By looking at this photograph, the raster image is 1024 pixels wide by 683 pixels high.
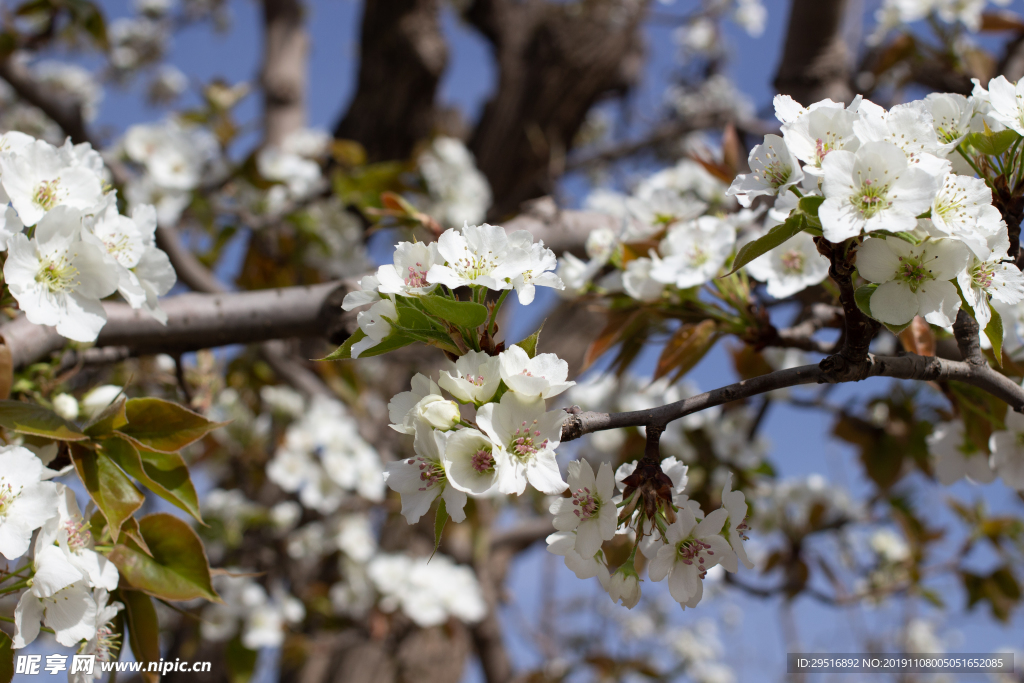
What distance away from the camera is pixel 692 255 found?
1.06 m

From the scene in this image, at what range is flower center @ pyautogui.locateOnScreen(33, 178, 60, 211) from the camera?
81 cm

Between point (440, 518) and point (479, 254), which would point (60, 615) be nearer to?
point (440, 518)

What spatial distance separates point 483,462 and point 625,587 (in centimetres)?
22

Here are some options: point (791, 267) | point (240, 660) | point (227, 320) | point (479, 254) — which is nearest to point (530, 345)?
point (479, 254)

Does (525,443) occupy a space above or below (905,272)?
below

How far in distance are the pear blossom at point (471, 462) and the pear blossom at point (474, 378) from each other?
0.04 meters

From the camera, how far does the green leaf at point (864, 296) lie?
0.67m

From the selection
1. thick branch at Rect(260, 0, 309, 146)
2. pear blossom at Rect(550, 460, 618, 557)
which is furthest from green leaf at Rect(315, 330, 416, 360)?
thick branch at Rect(260, 0, 309, 146)

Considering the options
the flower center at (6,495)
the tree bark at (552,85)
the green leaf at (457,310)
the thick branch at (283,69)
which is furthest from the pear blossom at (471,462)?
the thick branch at (283,69)

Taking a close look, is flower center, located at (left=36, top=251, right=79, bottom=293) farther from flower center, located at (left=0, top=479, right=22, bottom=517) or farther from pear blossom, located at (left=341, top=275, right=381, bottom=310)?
pear blossom, located at (left=341, top=275, right=381, bottom=310)

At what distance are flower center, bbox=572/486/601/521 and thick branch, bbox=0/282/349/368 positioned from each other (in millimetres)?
602

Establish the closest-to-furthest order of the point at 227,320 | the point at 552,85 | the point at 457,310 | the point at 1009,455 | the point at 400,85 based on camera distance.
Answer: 1. the point at 457,310
2. the point at 1009,455
3. the point at 227,320
4. the point at 400,85
5. the point at 552,85

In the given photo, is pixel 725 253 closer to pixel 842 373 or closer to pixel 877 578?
pixel 842 373

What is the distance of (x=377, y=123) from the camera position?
12.5 feet
